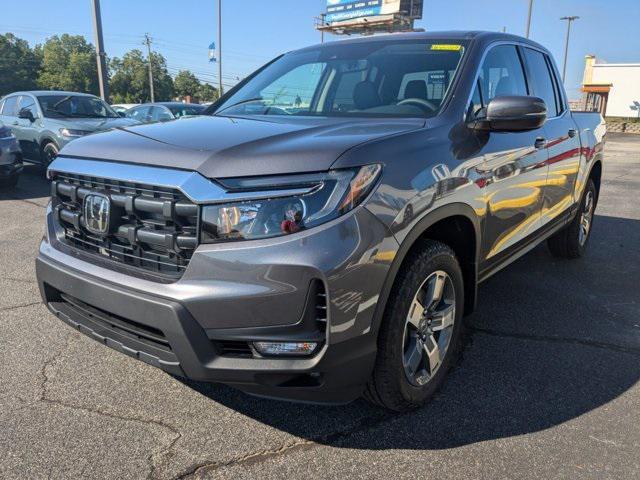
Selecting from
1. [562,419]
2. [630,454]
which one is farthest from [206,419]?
[630,454]

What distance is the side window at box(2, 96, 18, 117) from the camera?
35.0 ft

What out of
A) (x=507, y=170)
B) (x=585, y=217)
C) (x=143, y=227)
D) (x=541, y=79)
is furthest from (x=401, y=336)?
(x=585, y=217)

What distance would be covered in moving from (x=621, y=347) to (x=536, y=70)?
6.90 ft

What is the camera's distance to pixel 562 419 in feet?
8.55

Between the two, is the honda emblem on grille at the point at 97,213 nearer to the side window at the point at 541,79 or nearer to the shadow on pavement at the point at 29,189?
the side window at the point at 541,79

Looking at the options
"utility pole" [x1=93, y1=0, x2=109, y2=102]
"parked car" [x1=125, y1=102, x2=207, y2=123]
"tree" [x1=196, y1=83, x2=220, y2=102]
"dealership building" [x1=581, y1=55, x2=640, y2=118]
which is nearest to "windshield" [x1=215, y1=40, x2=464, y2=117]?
"parked car" [x1=125, y1=102, x2=207, y2=123]

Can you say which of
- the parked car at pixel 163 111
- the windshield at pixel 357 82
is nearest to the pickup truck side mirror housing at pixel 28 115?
the parked car at pixel 163 111

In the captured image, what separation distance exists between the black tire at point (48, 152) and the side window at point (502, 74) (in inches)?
318

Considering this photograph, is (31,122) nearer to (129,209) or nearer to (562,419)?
(129,209)

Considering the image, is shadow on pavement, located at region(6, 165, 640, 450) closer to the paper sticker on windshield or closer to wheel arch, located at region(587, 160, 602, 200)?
wheel arch, located at region(587, 160, 602, 200)

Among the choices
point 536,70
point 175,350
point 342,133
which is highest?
point 536,70

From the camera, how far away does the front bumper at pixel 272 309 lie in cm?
197

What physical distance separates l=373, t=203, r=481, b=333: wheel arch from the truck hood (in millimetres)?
428

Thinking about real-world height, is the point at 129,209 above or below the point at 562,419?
above
